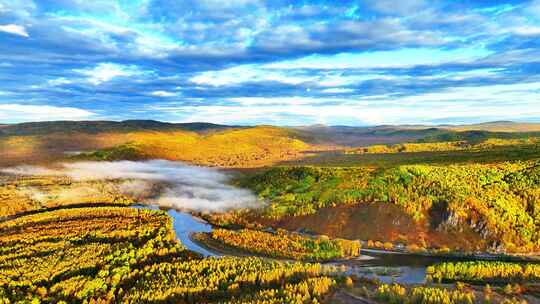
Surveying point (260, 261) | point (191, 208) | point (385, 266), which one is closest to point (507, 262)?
point (385, 266)

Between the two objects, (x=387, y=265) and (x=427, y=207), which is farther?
(x=427, y=207)

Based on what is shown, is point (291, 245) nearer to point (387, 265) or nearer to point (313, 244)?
point (313, 244)

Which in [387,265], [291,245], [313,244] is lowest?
[387,265]

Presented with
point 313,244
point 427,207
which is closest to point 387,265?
point 313,244

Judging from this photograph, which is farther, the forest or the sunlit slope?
the sunlit slope

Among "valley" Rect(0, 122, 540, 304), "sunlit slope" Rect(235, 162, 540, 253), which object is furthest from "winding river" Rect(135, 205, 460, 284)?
"sunlit slope" Rect(235, 162, 540, 253)

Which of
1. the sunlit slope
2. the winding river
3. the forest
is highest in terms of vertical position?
the sunlit slope

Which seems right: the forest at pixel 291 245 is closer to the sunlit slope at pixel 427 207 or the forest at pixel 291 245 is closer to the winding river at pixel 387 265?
the winding river at pixel 387 265

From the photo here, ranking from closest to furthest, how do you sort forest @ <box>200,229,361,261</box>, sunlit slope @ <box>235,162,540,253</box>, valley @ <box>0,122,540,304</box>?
valley @ <box>0,122,540,304</box> → forest @ <box>200,229,361,261</box> → sunlit slope @ <box>235,162,540,253</box>

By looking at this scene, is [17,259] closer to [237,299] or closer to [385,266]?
[237,299]

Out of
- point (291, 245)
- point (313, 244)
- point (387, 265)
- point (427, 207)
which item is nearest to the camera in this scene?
point (387, 265)

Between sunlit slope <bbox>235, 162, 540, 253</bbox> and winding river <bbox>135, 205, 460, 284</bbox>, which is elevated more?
sunlit slope <bbox>235, 162, 540, 253</bbox>

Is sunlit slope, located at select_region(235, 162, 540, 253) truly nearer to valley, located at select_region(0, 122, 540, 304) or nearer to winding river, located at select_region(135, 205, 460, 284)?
valley, located at select_region(0, 122, 540, 304)
